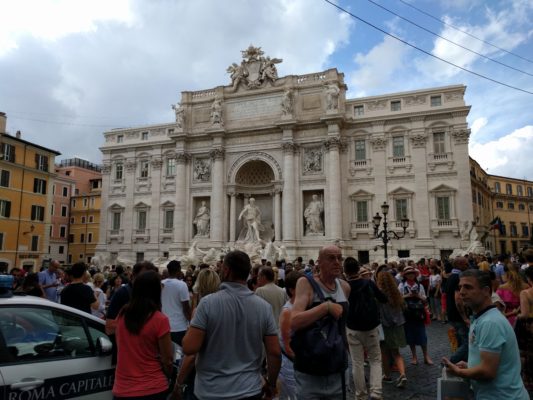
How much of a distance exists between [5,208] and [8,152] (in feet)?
14.1

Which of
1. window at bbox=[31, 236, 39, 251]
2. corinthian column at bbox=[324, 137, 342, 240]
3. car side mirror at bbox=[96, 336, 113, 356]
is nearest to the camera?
car side mirror at bbox=[96, 336, 113, 356]

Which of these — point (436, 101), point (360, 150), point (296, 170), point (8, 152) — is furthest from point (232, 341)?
point (8, 152)

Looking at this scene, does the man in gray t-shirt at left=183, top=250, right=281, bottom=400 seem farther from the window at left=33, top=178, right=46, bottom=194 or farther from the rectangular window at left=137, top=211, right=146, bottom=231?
the window at left=33, top=178, right=46, bottom=194

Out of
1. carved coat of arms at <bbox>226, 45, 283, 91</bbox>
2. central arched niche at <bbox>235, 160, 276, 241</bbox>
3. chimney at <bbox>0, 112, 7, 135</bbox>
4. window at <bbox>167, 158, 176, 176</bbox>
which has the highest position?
carved coat of arms at <bbox>226, 45, 283, 91</bbox>

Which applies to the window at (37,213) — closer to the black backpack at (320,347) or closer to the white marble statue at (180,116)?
the white marble statue at (180,116)

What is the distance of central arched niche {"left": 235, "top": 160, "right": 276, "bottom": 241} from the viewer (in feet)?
104

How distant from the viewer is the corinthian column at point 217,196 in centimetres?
3052

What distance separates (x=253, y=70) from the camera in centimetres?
3206

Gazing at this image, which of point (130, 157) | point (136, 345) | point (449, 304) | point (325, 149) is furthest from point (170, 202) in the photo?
point (136, 345)

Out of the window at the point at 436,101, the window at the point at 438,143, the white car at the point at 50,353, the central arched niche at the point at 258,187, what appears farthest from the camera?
the central arched niche at the point at 258,187

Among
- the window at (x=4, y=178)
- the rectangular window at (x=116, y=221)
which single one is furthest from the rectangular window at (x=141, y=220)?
the window at (x=4, y=178)

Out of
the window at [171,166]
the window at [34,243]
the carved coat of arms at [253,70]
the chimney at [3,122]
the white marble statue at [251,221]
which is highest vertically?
the carved coat of arms at [253,70]

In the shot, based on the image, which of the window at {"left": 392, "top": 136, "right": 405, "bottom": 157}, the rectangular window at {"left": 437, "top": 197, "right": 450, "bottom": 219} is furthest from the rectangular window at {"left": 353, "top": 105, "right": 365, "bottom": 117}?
the rectangular window at {"left": 437, "top": 197, "right": 450, "bottom": 219}

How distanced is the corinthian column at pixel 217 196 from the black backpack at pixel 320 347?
88.0 feet
